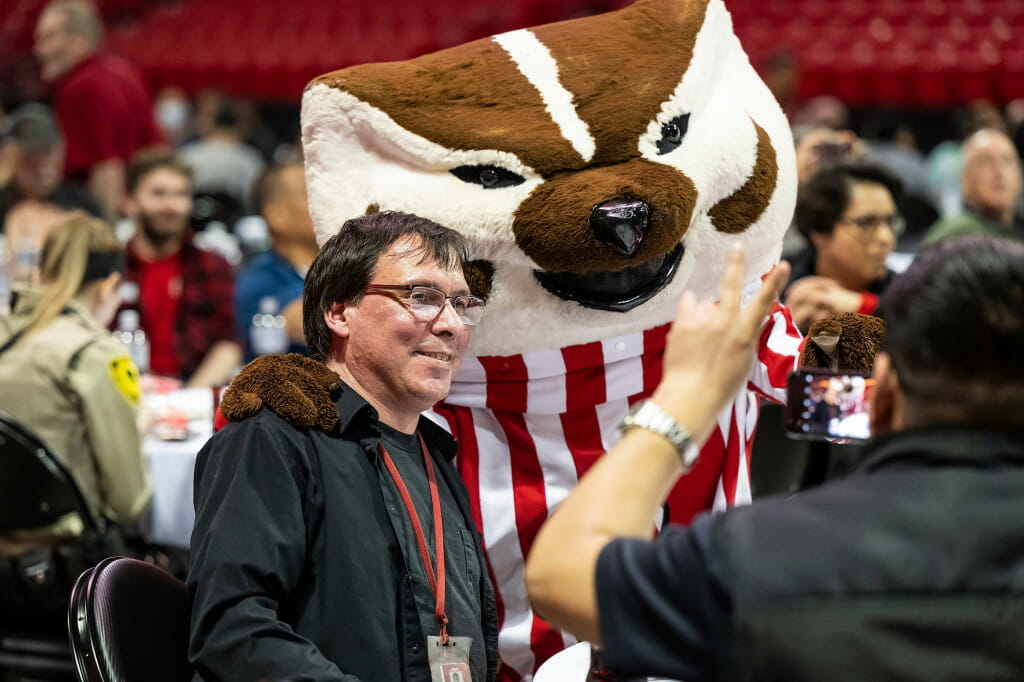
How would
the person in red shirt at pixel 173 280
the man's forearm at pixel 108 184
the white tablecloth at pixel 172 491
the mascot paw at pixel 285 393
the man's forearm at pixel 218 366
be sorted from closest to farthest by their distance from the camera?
the mascot paw at pixel 285 393 → the white tablecloth at pixel 172 491 → the man's forearm at pixel 218 366 → the person in red shirt at pixel 173 280 → the man's forearm at pixel 108 184

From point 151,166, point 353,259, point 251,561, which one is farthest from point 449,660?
point 151,166

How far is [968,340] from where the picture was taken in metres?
1.11

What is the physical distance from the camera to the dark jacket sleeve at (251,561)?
1.60m

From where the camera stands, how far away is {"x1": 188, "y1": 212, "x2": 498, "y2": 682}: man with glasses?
1.64 meters

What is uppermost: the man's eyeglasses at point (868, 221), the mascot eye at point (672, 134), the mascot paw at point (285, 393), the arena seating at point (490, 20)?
the arena seating at point (490, 20)

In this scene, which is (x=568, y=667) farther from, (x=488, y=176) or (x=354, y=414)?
(x=488, y=176)

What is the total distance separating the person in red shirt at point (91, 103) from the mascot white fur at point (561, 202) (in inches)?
162

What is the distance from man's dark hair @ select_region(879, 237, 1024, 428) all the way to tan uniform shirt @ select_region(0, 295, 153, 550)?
2364 millimetres

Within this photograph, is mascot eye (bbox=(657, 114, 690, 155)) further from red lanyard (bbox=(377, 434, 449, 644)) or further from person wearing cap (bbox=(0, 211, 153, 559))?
person wearing cap (bbox=(0, 211, 153, 559))

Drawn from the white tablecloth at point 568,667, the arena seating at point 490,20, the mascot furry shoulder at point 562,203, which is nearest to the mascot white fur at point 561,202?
the mascot furry shoulder at point 562,203

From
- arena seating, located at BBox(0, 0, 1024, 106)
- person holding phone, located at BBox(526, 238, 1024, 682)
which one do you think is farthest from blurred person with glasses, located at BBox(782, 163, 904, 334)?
arena seating, located at BBox(0, 0, 1024, 106)

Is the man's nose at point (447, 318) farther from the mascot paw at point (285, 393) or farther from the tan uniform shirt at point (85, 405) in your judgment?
the tan uniform shirt at point (85, 405)

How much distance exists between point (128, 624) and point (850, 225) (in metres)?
2.55

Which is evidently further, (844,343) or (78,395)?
(78,395)
